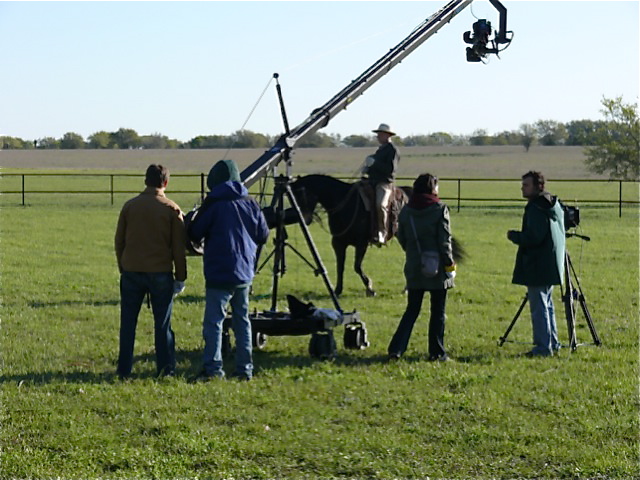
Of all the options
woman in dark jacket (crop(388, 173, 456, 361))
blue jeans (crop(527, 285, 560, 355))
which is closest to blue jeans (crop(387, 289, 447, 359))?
woman in dark jacket (crop(388, 173, 456, 361))

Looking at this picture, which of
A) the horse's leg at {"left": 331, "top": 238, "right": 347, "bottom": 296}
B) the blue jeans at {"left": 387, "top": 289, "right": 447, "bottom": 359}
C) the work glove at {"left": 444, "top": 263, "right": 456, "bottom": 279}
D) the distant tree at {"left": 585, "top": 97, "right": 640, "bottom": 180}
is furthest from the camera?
the distant tree at {"left": 585, "top": 97, "right": 640, "bottom": 180}

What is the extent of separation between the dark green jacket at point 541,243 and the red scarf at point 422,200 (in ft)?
3.17

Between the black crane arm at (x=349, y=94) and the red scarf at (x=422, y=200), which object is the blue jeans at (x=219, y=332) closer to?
the black crane arm at (x=349, y=94)

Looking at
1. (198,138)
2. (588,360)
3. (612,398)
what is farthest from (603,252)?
(198,138)

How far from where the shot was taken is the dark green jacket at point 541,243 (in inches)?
410

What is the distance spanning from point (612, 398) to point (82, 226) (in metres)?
21.0

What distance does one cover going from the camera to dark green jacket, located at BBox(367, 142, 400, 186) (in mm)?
15305

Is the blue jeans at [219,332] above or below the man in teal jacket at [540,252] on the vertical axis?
below

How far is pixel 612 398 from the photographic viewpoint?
868 centimetres

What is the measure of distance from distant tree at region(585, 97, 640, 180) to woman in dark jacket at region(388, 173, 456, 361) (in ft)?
137

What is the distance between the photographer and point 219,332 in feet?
30.6

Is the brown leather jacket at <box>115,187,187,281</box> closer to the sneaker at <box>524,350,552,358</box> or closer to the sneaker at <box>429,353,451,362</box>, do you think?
the sneaker at <box>429,353,451,362</box>

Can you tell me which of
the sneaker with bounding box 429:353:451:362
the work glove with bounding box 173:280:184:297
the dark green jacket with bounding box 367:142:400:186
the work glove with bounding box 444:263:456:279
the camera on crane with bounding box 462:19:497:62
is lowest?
the sneaker with bounding box 429:353:451:362

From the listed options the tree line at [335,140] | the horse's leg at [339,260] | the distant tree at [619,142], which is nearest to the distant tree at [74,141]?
the tree line at [335,140]
